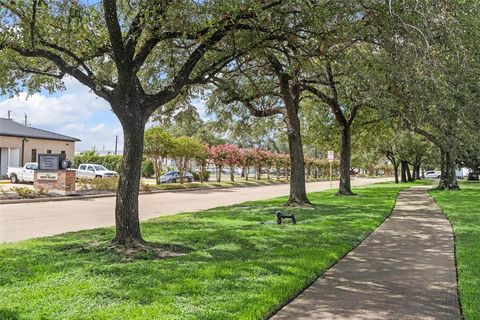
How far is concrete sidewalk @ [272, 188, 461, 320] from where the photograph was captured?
196 inches

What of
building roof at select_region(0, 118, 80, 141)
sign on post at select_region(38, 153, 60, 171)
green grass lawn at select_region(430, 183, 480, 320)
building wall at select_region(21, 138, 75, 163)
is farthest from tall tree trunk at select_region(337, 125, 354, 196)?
building wall at select_region(21, 138, 75, 163)

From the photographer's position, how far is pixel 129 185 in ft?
27.6

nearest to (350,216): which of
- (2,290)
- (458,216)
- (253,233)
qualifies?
(458,216)

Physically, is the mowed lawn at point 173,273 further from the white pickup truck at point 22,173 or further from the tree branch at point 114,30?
the white pickup truck at point 22,173

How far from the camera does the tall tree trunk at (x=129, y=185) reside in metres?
8.36

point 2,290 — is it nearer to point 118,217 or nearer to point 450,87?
point 118,217

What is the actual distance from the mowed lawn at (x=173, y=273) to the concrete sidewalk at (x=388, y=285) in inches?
10.8

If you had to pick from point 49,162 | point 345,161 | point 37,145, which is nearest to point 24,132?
point 37,145

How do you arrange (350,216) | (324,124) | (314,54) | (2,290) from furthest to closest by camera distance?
(324,124) → (350,216) → (314,54) → (2,290)

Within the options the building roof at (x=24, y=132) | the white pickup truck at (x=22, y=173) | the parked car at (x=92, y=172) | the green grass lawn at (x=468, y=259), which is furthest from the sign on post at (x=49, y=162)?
the green grass lawn at (x=468, y=259)

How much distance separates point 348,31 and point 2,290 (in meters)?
7.41

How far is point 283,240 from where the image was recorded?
30.7 feet

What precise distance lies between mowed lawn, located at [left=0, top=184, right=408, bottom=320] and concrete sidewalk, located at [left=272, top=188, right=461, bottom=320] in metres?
0.27

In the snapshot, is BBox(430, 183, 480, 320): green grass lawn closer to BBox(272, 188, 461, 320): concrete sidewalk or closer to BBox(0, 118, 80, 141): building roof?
BBox(272, 188, 461, 320): concrete sidewalk
